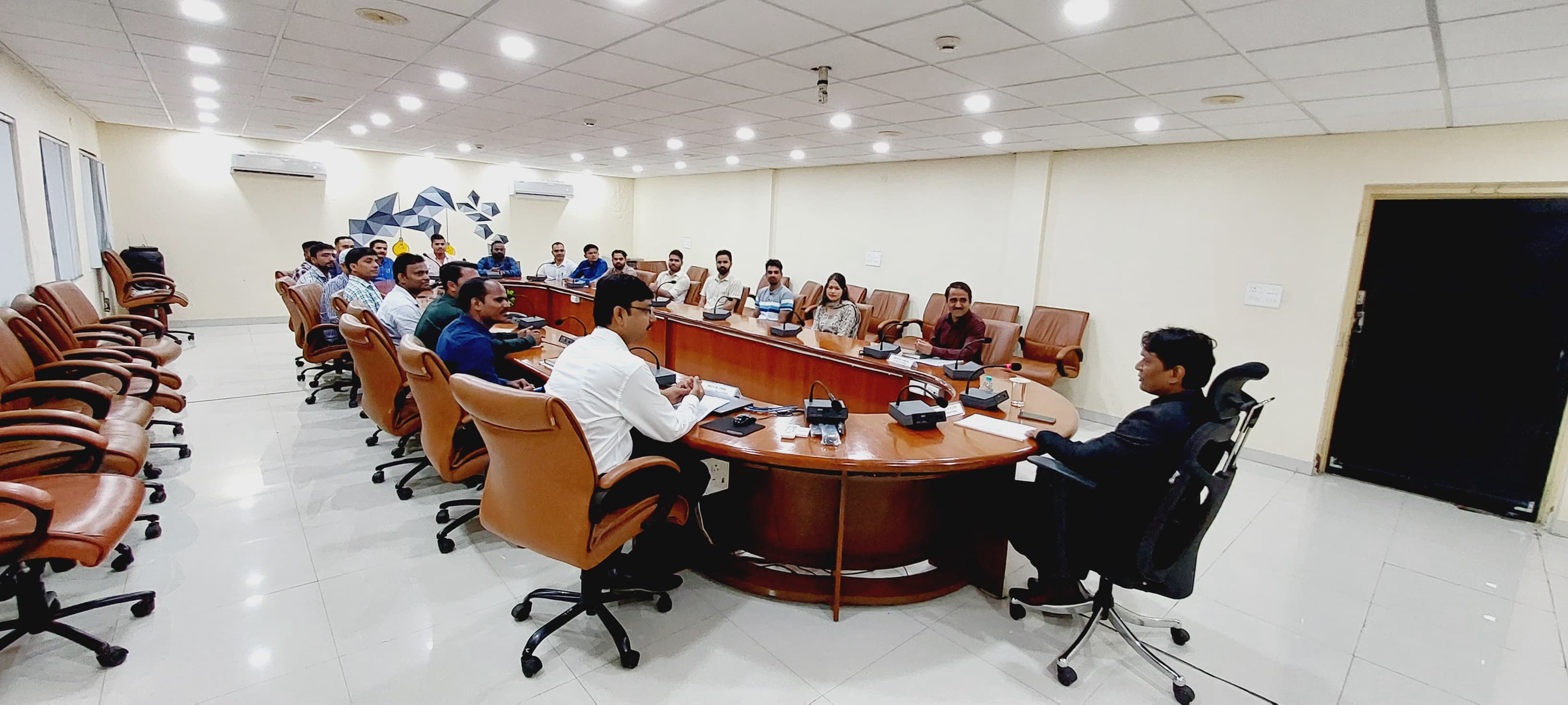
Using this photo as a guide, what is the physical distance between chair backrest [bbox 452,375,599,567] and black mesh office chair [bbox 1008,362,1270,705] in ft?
4.93

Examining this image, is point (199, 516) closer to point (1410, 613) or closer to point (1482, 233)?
point (1410, 613)

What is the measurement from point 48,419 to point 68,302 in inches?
115

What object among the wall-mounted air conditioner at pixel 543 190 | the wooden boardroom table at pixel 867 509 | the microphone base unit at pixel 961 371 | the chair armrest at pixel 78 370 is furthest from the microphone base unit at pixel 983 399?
the wall-mounted air conditioner at pixel 543 190

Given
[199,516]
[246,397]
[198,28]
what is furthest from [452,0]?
[246,397]

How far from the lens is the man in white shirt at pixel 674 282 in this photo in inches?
304

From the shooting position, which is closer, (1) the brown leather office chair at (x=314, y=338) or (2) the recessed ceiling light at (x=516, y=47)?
(2) the recessed ceiling light at (x=516, y=47)

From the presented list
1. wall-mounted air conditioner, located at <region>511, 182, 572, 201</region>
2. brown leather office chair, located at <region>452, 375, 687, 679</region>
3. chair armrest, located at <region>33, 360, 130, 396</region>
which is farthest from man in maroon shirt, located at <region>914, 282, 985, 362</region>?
wall-mounted air conditioner, located at <region>511, 182, 572, 201</region>

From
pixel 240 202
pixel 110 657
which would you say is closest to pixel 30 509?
pixel 110 657

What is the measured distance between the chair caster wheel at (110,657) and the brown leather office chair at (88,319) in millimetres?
2427

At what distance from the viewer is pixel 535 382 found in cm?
Answer: 350

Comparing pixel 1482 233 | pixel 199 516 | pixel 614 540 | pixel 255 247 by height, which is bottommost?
pixel 199 516

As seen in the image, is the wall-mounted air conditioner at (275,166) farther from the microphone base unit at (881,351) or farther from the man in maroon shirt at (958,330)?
the man in maroon shirt at (958,330)

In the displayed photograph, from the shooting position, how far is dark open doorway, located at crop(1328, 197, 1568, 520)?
391cm

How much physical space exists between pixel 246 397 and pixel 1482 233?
8728 mm
